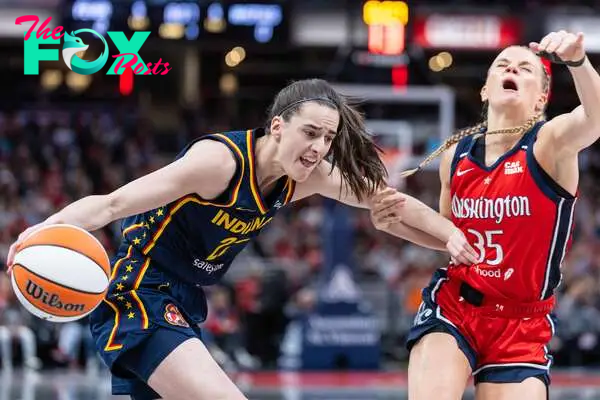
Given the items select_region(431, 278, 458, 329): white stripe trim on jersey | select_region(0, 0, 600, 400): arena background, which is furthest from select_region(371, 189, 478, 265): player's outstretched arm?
select_region(0, 0, 600, 400): arena background

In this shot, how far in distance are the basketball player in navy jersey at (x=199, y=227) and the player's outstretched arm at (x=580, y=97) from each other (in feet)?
1.99

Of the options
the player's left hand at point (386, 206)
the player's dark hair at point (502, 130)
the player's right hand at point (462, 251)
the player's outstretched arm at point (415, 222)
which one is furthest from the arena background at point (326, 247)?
the player's right hand at point (462, 251)

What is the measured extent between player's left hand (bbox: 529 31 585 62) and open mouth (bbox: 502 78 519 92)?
55cm

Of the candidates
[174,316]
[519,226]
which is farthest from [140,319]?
[519,226]

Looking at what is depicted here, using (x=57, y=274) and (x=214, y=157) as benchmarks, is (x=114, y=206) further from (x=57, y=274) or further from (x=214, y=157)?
(x=214, y=157)

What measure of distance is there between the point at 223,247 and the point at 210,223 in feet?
0.51

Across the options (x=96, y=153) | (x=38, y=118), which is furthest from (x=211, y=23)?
(x=38, y=118)

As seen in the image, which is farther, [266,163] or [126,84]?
[126,84]

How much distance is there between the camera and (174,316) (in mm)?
4410

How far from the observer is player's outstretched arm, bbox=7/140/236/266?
159 inches

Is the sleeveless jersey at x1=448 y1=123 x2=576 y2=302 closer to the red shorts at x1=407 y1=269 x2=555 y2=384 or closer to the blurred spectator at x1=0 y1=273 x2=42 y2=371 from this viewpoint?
the red shorts at x1=407 y1=269 x2=555 y2=384

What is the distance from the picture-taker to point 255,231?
15.1ft

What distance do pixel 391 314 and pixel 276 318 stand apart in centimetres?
162

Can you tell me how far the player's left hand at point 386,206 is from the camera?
475 cm
